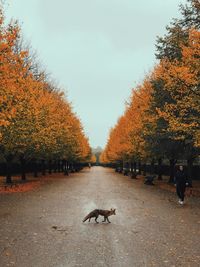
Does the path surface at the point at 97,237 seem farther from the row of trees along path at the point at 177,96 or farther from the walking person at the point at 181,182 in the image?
the row of trees along path at the point at 177,96

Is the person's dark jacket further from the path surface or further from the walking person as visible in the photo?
the path surface

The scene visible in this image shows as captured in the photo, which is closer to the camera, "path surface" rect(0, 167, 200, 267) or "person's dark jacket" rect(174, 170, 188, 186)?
"path surface" rect(0, 167, 200, 267)

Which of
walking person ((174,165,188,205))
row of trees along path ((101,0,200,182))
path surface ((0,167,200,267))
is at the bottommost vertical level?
path surface ((0,167,200,267))

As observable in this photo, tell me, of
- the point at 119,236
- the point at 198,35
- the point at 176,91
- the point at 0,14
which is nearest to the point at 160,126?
the point at 176,91

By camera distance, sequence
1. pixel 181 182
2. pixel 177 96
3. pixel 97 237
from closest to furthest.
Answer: pixel 97 237, pixel 181 182, pixel 177 96

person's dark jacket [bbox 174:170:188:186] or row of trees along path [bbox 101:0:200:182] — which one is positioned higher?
row of trees along path [bbox 101:0:200:182]

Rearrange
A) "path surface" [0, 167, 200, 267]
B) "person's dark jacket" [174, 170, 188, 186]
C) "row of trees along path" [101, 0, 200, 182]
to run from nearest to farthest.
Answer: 1. "path surface" [0, 167, 200, 267]
2. "person's dark jacket" [174, 170, 188, 186]
3. "row of trees along path" [101, 0, 200, 182]

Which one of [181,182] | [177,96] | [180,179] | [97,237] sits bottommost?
[97,237]

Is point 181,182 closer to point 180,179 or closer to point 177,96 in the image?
point 180,179

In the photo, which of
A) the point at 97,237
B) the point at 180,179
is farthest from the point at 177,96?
the point at 97,237

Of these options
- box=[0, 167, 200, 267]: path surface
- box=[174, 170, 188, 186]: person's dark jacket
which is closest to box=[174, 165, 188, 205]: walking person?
box=[174, 170, 188, 186]: person's dark jacket

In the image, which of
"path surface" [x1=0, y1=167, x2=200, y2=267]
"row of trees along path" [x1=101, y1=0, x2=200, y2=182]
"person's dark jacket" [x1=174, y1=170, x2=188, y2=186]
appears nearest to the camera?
"path surface" [x1=0, y1=167, x2=200, y2=267]

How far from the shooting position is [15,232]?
10969mm

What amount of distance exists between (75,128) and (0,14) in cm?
4048
